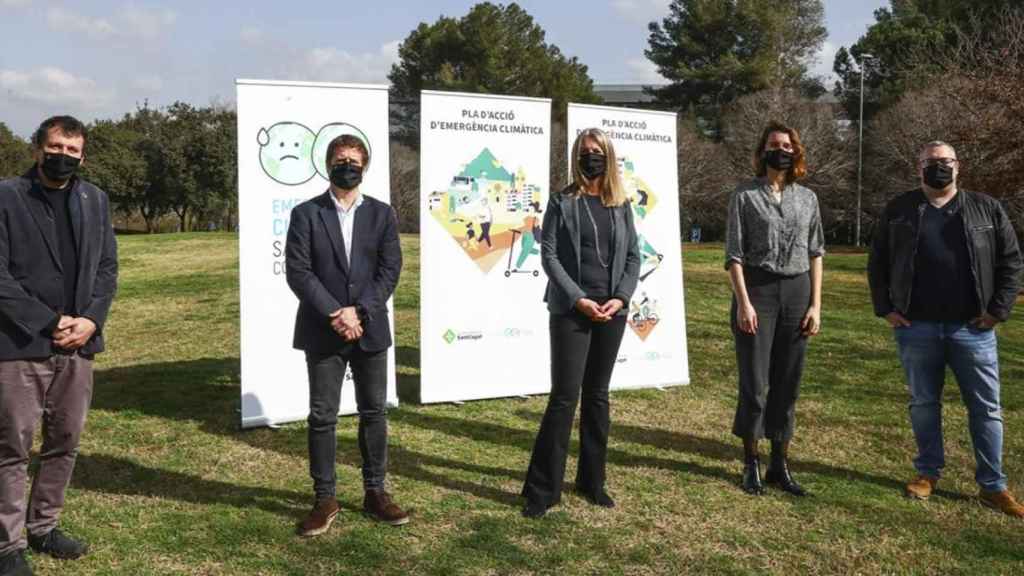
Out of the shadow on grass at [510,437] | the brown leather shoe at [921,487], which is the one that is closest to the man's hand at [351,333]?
the shadow on grass at [510,437]

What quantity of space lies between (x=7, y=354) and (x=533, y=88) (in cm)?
4068

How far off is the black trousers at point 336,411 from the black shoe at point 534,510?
76 centimetres

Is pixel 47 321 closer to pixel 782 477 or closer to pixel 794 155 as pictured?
pixel 794 155

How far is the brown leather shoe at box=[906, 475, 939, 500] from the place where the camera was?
4.63 metres

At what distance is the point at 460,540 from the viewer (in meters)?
3.94

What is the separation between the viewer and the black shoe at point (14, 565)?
10.9 feet

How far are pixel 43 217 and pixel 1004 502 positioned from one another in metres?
4.91

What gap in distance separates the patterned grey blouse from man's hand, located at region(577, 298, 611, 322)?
34.5 inches

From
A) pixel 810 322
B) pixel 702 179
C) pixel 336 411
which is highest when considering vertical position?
pixel 702 179

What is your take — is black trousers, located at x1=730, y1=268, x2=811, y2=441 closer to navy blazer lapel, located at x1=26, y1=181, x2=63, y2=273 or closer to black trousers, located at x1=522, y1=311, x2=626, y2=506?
black trousers, located at x1=522, y1=311, x2=626, y2=506

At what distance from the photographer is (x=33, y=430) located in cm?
346

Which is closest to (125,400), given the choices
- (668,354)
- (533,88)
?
(668,354)

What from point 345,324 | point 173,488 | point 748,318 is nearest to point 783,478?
point 748,318

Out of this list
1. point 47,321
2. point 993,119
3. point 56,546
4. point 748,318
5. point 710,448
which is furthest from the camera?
point 993,119
